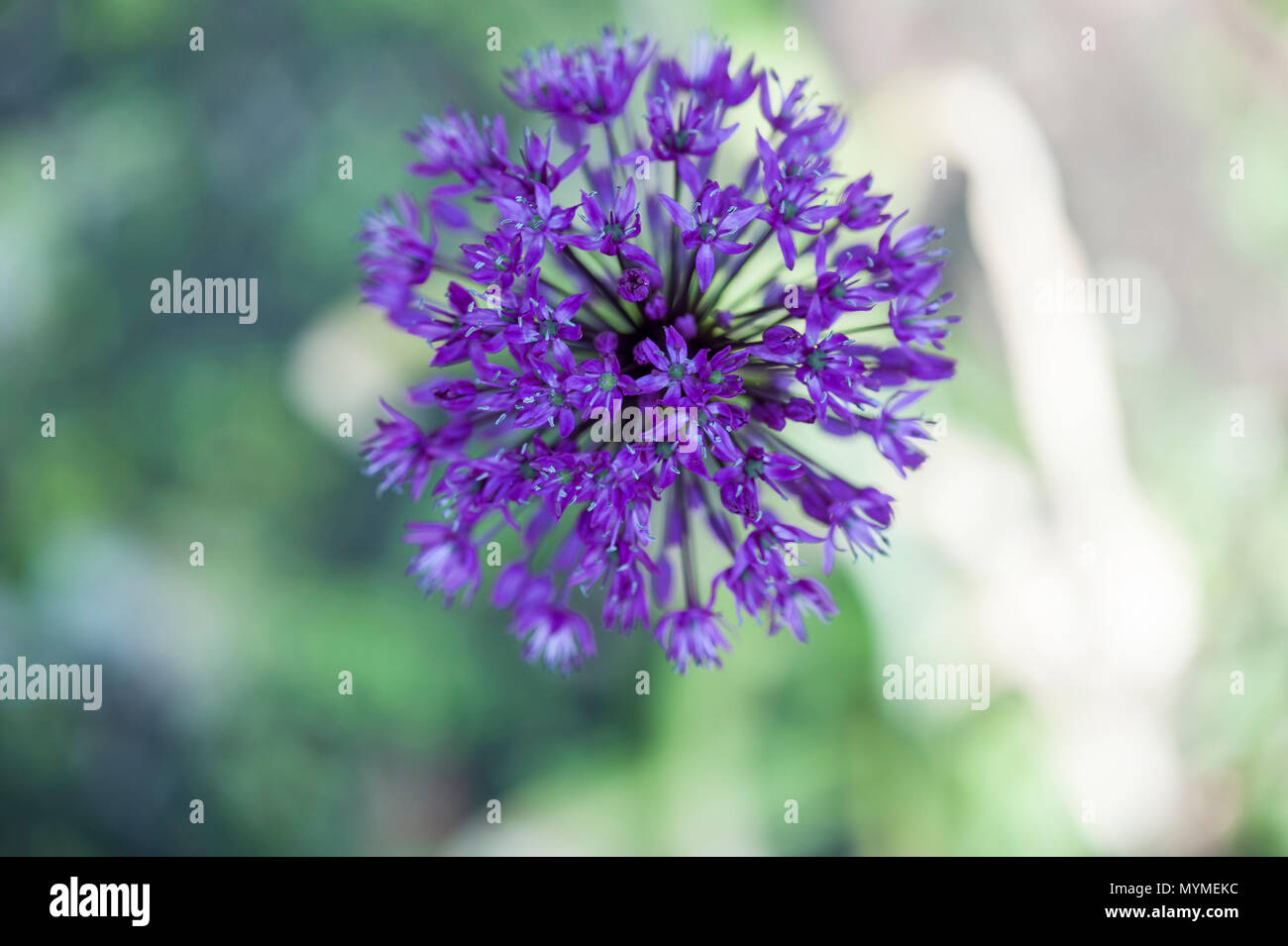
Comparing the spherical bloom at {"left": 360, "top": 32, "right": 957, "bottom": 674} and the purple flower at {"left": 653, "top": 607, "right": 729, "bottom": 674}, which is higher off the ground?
the spherical bloom at {"left": 360, "top": 32, "right": 957, "bottom": 674}

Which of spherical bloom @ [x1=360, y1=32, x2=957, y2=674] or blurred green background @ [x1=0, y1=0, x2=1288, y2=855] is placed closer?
spherical bloom @ [x1=360, y1=32, x2=957, y2=674]

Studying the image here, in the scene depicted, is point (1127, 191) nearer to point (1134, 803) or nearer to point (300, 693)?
point (1134, 803)

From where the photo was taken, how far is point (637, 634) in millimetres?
5359

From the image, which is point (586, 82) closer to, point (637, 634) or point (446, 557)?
point (446, 557)

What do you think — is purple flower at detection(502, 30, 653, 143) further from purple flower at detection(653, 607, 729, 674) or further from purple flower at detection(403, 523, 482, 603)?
purple flower at detection(653, 607, 729, 674)

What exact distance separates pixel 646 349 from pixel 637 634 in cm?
325

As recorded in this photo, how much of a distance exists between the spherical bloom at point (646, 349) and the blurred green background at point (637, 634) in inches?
84.3

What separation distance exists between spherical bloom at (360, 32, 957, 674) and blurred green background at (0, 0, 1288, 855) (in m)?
2.14

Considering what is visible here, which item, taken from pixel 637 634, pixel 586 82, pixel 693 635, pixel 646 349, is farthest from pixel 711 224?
pixel 637 634

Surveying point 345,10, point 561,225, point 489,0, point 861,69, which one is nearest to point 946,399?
point 861,69

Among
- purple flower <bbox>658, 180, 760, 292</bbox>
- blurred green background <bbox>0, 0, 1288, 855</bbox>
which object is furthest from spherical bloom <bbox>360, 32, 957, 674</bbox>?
blurred green background <bbox>0, 0, 1288, 855</bbox>

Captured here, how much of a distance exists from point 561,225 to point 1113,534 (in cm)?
427

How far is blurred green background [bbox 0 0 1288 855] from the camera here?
5.03m

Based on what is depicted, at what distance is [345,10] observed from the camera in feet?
17.1
